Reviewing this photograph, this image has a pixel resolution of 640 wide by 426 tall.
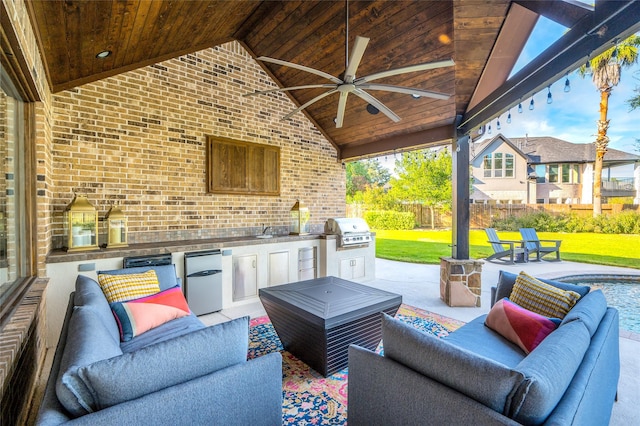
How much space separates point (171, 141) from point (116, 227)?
54.9 inches

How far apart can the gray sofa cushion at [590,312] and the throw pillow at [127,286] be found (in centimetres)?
292

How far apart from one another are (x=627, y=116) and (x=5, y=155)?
27.2 feet

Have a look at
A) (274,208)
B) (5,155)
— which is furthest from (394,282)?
(5,155)

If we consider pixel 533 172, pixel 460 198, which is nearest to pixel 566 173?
pixel 533 172

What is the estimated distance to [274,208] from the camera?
17.7ft

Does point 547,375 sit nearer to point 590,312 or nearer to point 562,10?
point 590,312

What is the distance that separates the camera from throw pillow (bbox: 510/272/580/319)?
6.65ft

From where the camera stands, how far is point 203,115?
14.9 ft

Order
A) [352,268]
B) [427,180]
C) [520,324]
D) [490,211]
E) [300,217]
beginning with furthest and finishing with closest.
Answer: [427,180], [490,211], [352,268], [300,217], [520,324]

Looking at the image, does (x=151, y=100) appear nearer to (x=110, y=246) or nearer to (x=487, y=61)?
(x=110, y=246)

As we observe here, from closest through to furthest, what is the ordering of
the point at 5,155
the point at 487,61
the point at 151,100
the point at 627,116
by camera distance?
the point at 5,155 < the point at 487,61 < the point at 151,100 < the point at 627,116

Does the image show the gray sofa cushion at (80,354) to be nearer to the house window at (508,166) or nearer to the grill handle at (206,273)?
the grill handle at (206,273)

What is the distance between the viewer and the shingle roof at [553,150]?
11.1m

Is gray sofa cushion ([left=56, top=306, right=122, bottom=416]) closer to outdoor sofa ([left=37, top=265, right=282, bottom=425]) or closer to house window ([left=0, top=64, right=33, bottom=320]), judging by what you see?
outdoor sofa ([left=37, top=265, right=282, bottom=425])
